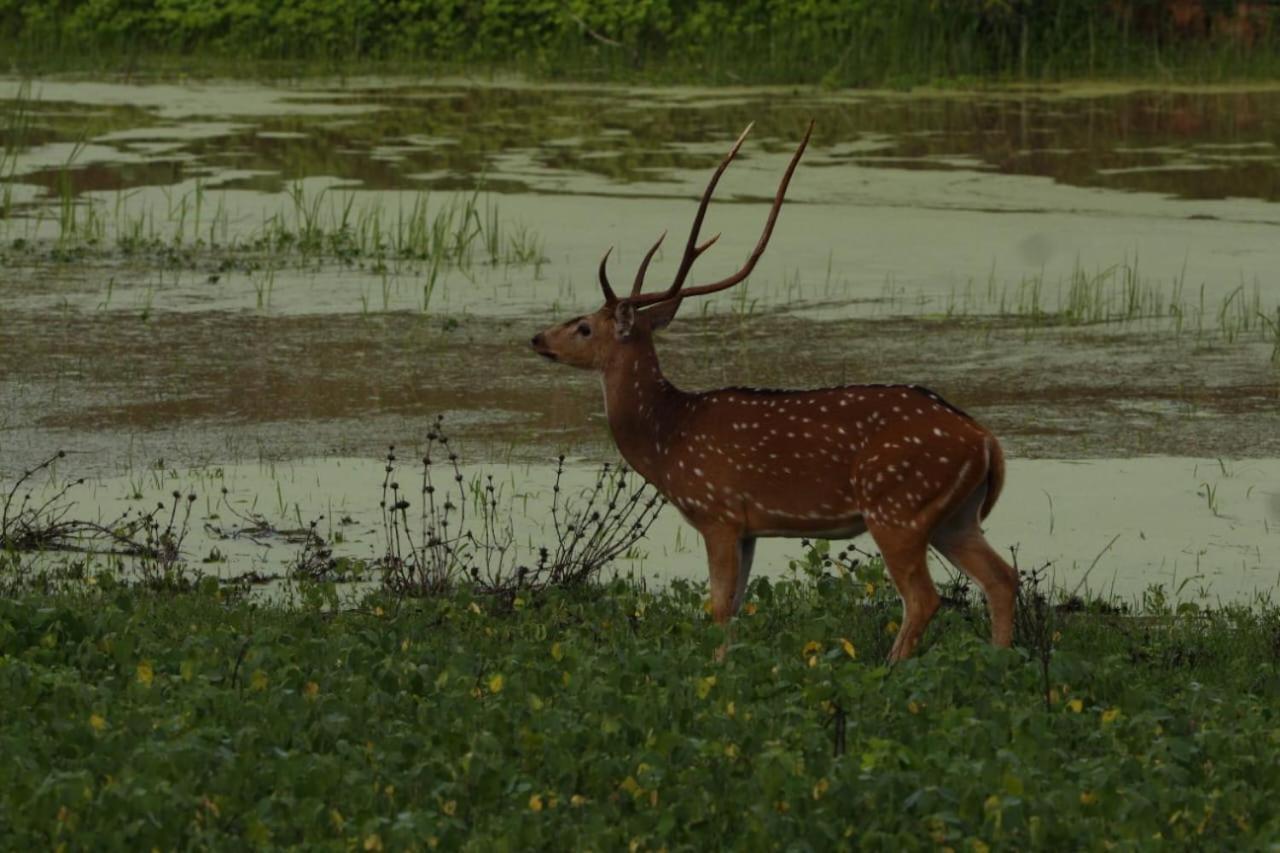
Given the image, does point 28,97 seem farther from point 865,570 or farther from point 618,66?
point 865,570

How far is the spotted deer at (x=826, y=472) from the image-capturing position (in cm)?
715

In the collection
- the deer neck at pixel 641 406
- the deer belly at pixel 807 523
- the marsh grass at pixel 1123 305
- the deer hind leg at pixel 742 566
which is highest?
the deer neck at pixel 641 406

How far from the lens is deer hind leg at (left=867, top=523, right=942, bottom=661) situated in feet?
23.4

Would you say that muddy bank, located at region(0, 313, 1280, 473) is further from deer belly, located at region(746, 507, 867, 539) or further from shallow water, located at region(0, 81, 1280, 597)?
deer belly, located at region(746, 507, 867, 539)

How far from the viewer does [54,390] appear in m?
11.7

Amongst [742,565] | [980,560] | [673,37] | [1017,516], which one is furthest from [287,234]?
[673,37]

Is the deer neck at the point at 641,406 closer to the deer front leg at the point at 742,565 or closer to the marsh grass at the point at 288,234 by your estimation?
the deer front leg at the point at 742,565

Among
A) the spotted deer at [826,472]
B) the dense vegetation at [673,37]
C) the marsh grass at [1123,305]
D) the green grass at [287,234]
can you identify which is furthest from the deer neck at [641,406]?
the dense vegetation at [673,37]

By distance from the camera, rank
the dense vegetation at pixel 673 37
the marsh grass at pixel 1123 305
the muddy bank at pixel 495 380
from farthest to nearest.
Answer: the dense vegetation at pixel 673 37 → the marsh grass at pixel 1123 305 → the muddy bank at pixel 495 380

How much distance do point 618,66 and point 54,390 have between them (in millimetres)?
14717

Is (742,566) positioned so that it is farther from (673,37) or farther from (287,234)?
(673,37)

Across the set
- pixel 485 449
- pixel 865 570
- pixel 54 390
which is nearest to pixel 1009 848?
pixel 865 570

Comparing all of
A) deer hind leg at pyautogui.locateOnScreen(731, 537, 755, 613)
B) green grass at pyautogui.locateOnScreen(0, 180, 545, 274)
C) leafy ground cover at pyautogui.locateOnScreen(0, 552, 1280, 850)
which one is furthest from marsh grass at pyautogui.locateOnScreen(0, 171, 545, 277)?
leafy ground cover at pyautogui.locateOnScreen(0, 552, 1280, 850)

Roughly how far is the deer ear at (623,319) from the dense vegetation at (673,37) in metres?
16.3
